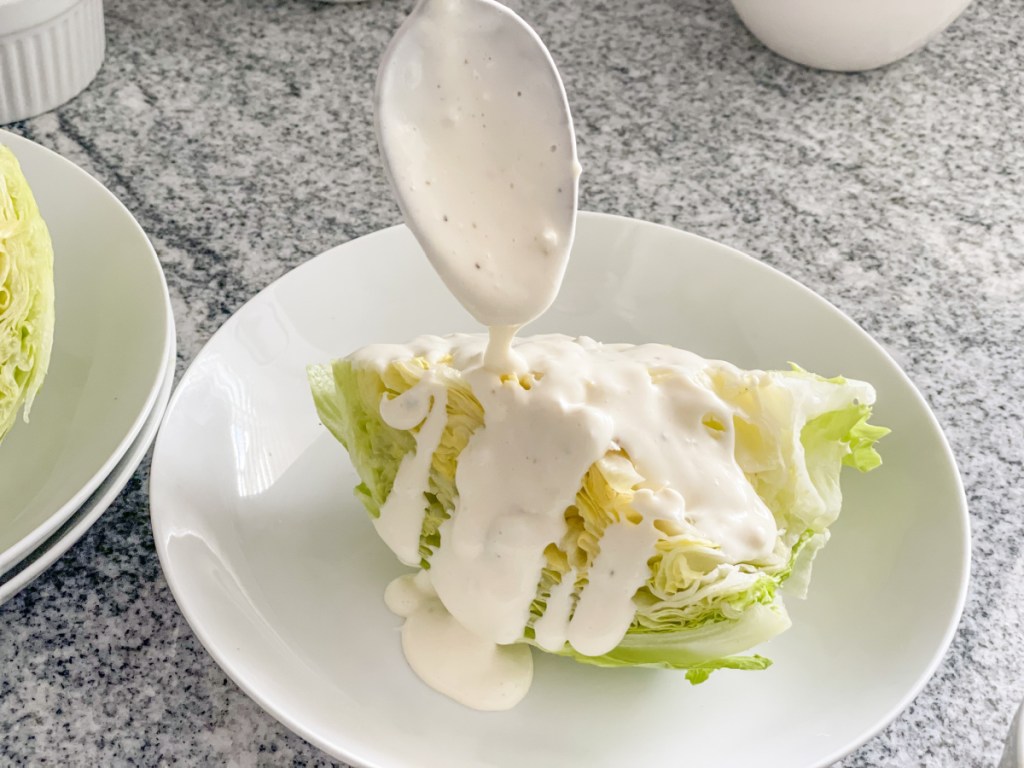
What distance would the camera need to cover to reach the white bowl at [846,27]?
151 cm

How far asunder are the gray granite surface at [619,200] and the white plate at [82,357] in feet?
0.26

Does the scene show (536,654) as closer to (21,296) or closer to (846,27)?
(21,296)

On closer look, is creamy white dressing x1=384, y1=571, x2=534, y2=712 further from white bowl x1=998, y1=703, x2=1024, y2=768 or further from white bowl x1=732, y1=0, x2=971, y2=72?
white bowl x1=732, y1=0, x2=971, y2=72

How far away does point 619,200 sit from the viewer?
1456mm

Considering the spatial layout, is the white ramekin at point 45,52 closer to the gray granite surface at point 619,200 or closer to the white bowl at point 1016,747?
the gray granite surface at point 619,200

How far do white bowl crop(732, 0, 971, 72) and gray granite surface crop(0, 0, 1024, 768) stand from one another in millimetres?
45

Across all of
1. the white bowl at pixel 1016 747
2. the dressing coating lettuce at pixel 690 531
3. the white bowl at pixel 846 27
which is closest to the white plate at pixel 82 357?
the dressing coating lettuce at pixel 690 531

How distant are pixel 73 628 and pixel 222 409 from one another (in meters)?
0.22

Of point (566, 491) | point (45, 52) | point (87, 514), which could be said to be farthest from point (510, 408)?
point (45, 52)

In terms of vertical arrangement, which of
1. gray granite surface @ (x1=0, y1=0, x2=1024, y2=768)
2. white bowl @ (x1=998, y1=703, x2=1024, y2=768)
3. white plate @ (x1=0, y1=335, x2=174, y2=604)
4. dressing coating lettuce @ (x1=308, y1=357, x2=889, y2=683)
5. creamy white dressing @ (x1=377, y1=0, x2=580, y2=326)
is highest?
creamy white dressing @ (x1=377, y1=0, x2=580, y2=326)

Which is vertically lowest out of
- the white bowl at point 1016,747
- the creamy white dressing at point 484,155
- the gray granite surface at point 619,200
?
the gray granite surface at point 619,200

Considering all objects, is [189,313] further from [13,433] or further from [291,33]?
[291,33]

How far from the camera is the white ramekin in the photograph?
1.30 m

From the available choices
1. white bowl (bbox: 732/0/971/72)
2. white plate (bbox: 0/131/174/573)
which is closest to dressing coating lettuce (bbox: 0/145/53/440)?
white plate (bbox: 0/131/174/573)
